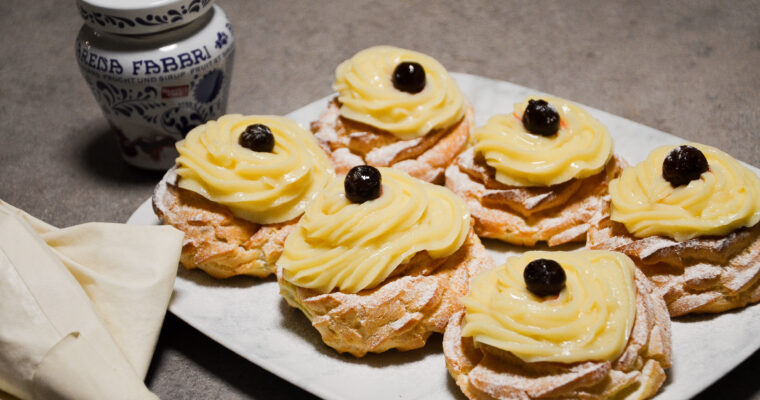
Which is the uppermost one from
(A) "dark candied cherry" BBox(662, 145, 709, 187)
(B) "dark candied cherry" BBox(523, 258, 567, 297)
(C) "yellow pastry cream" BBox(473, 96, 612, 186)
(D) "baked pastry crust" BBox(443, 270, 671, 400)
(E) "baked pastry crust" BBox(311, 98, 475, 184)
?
(A) "dark candied cherry" BBox(662, 145, 709, 187)

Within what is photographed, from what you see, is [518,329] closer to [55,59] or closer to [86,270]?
[86,270]

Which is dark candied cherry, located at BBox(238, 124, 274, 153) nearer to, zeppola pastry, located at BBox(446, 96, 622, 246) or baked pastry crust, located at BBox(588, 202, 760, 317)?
zeppola pastry, located at BBox(446, 96, 622, 246)

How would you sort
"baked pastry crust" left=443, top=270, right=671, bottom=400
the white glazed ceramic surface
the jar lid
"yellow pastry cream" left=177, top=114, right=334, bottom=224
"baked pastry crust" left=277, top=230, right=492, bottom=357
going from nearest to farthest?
"baked pastry crust" left=443, top=270, right=671, bottom=400 → the white glazed ceramic surface → "baked pastry crust" left=277, top=230, right=492, bottom=357 → "yellow pastry cream" left=177, top=114, right=334, bottom=224 → the jar lid

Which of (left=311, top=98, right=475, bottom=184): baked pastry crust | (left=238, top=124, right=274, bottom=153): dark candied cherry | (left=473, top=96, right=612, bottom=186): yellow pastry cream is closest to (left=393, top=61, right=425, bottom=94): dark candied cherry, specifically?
(left=311, top=98, right=475, bottom=184): baked pastry crust

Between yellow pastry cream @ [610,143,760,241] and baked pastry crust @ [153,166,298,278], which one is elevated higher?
yellow pastry cream @ [610,143,760,241]

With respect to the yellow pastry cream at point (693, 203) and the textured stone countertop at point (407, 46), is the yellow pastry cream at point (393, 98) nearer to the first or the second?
the yellow pastry cream at point (693, 203)

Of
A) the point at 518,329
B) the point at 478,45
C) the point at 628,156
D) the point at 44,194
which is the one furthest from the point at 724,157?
the point at 44,194

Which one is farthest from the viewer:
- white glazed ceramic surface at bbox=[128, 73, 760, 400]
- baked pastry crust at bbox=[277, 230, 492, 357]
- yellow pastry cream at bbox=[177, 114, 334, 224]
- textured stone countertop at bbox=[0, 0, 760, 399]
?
textured stone countertop at bbox=[0, 0, 760, 399]

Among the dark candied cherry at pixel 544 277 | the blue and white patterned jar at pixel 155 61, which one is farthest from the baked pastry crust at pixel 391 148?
the dark candied cherry at pixel 544 277
